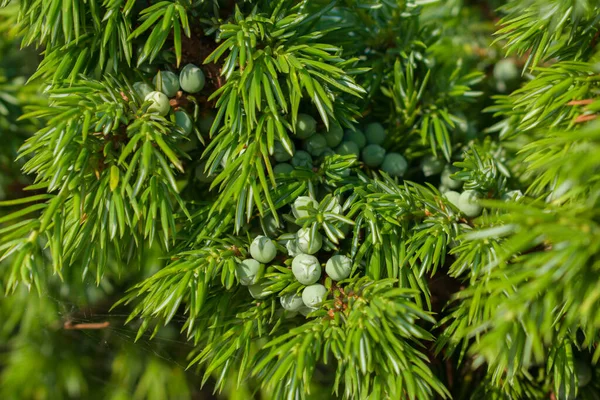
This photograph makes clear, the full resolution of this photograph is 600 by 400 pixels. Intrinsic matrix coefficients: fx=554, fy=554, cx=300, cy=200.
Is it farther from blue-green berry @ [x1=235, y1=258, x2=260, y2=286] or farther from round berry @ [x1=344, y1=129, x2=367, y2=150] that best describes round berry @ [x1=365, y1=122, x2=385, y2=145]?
blue-green berry @ [x1=235, y1=258, x2=260, y2=286]

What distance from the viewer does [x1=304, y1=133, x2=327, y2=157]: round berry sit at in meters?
0.47

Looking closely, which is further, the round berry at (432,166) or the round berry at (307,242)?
the round berry at (432,166)

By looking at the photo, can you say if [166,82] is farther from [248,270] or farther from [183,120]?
[248,270]

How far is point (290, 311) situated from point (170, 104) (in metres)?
0.20

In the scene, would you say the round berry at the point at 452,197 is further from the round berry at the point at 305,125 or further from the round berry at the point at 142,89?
the round berry at the point at 142,89

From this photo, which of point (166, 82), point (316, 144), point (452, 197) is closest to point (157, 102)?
point (166, 82)

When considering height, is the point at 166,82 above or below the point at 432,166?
above

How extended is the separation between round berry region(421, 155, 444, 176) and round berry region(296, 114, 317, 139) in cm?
13

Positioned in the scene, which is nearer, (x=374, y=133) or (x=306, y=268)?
(x=306, y=268)

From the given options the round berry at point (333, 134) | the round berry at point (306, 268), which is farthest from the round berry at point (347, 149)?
the round berry at point (306, 268)

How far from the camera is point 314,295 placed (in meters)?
0.42

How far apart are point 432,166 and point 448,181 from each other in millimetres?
24

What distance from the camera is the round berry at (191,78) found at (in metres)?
0.45

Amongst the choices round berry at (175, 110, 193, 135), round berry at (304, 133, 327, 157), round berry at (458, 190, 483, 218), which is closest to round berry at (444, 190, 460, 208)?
round berry at (458, 190, 483, 218)
